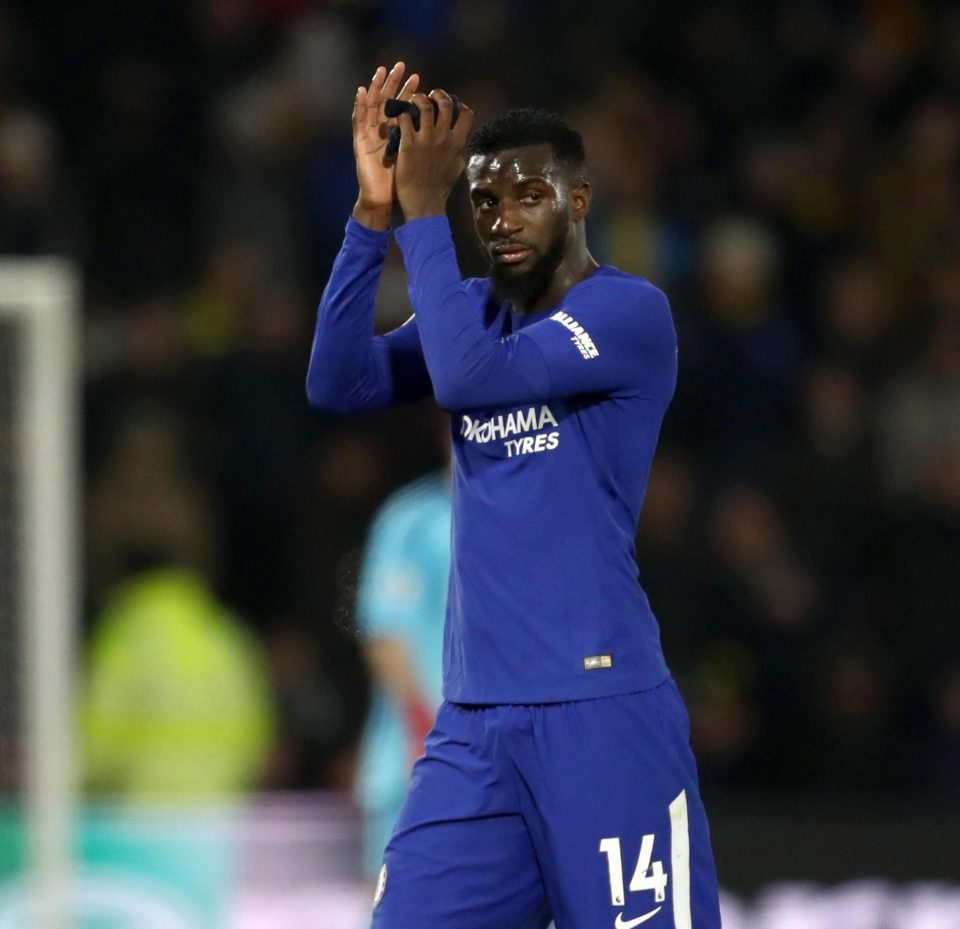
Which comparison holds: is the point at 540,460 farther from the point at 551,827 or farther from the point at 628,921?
the point at 628,921

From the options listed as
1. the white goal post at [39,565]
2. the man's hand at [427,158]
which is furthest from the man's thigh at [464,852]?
the white goal post at [39,565]

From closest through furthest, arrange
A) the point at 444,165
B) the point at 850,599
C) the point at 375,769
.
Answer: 1. the point at 444,165
2. the point at 375,769
3. the point at 850,599

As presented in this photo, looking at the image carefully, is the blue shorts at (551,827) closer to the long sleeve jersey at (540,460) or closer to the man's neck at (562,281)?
the long sleeve jersey at (540,460)

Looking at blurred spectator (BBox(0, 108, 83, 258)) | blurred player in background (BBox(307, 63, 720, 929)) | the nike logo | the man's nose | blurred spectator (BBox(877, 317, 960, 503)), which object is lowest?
the nike logo

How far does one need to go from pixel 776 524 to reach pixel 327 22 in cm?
322

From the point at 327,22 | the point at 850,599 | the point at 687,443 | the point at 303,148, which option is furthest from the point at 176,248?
the point at 850,599

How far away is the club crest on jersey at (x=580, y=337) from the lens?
3.30m

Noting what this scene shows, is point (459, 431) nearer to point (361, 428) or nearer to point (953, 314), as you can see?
point (361, 428)

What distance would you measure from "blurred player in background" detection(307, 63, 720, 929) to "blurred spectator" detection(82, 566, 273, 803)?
353 centimetres

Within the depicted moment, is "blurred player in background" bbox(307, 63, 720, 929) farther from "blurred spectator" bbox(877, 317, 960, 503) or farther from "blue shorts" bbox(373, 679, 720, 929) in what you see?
"blurred spectator" bbox(877, 317, 960, 503)

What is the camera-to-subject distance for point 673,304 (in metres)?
8.07

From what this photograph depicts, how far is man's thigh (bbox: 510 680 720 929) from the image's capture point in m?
3.25

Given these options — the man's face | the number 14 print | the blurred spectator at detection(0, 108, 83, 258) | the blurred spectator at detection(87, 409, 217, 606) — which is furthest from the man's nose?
the blurred spectator at detection(0, 108, 83, 258)

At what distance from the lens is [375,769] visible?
577cm
